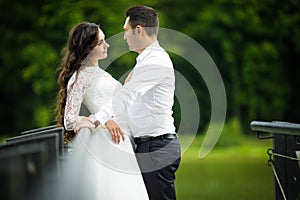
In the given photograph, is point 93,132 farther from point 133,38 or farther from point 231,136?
point 231,136

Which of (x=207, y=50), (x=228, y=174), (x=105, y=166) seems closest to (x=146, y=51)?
(x=105, y=166)

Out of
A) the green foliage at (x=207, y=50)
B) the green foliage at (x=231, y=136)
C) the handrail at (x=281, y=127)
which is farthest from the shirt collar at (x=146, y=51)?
the green foliage at (x=207, y=50)

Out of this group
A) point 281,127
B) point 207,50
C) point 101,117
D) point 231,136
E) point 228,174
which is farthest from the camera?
point 207,50

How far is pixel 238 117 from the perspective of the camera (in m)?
16.0

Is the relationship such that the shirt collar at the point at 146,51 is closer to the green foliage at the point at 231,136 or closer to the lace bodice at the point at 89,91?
the lace bodice at the point at 89,91

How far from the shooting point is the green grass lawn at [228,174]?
32.0 ft

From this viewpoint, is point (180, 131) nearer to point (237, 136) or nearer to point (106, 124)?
point (106, 124)

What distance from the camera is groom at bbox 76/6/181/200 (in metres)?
4.11

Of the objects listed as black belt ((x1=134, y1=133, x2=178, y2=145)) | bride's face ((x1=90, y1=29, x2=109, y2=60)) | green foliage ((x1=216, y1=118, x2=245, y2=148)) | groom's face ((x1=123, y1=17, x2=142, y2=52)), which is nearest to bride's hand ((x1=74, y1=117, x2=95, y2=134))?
black belt ((x1=134, y1=133, x2=178, y2=145))

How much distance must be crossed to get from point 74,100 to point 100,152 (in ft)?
0.99

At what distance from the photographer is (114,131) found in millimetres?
4086

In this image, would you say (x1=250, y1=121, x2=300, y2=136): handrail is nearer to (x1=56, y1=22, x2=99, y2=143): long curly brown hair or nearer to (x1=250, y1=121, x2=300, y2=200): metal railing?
(x1=250, y1=121, x2=300, y2=200): metal railing

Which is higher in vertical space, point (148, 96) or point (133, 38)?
point (133, 38)

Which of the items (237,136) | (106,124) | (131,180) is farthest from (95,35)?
(237,136)
